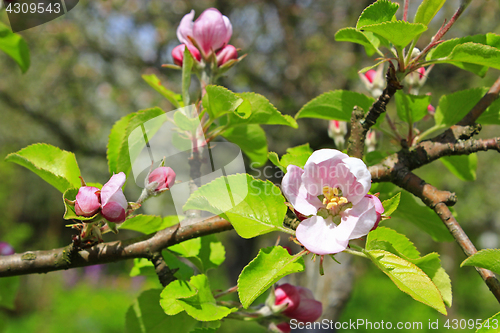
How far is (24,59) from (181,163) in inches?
19.6

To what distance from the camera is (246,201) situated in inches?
24.3

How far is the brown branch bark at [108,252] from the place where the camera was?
2.55 feet

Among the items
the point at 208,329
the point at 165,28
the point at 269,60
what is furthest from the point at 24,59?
the point at 269,60

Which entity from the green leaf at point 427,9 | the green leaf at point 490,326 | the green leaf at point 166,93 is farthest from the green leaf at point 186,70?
the green leaf at point 490,326

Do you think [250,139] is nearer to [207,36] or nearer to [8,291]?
[207,36]

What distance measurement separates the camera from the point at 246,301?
1.80 ft

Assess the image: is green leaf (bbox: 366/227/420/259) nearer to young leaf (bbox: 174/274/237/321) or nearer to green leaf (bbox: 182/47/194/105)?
young leaf (bbox: 174/274/237/321)

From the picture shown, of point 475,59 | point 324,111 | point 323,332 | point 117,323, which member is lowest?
point 117,323

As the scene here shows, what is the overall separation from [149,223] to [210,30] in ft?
1.74

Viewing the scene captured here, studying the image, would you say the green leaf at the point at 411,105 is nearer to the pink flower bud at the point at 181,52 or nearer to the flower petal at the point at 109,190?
the pink flower bud at the point at 181,52

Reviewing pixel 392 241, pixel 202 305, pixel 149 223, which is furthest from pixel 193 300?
pixel 392 241

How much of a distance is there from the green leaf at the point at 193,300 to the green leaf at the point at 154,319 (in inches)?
7.5

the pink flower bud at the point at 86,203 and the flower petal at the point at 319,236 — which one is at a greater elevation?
the pink flower bud at the point at 86,203

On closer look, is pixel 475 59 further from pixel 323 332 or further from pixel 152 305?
pixel 323 332
